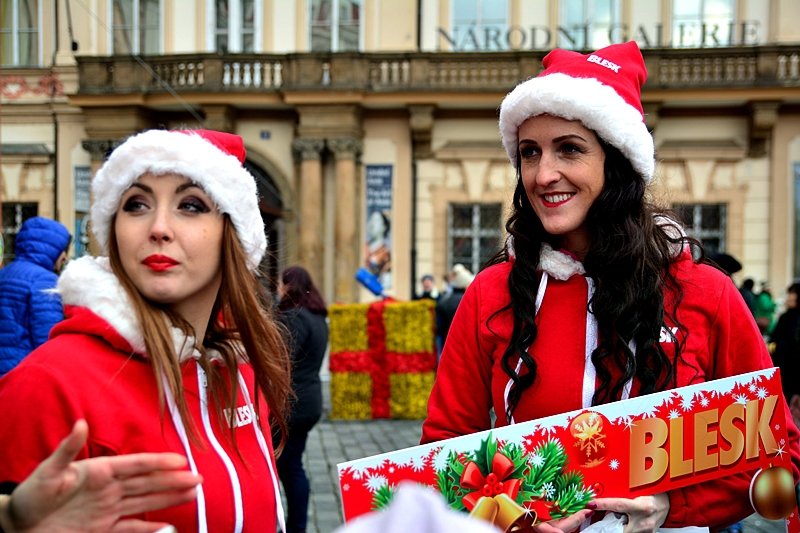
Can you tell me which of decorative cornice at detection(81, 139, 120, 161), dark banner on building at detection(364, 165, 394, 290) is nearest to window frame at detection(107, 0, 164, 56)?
decorative cornice at detection(81, 139, 120, 161)

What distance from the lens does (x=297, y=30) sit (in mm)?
18531

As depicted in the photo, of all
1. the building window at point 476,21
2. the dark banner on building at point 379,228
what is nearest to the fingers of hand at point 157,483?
the dark banner on building at point 379,228

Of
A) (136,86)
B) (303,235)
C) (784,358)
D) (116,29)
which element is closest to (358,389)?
(784,358)

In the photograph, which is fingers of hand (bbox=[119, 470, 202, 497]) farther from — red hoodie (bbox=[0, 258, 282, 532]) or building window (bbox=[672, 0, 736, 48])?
building window (bbox=[672, 0, 736, 48])

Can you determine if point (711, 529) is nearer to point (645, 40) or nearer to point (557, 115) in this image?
point (557, 115)

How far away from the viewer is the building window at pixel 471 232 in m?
18.3

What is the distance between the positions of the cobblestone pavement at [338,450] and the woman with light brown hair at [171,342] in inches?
143

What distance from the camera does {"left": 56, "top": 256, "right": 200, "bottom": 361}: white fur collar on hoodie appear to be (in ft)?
5.67

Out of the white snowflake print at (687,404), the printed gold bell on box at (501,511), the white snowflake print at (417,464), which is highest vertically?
the white snowflake print at (687,404)

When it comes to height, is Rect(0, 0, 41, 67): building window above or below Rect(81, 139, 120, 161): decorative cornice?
above

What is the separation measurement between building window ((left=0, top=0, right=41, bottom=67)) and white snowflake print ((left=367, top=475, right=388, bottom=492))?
41.4ft

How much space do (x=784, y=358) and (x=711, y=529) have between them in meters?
4.41

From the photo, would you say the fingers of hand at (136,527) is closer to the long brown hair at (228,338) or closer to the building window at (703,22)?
the long brown hair at (228,338)

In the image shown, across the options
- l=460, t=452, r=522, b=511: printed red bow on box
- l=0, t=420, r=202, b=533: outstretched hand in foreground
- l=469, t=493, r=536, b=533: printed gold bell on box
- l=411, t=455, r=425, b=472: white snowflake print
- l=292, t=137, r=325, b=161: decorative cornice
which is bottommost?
l=469, t=493, r=536, b=533: printed gold bell on box
